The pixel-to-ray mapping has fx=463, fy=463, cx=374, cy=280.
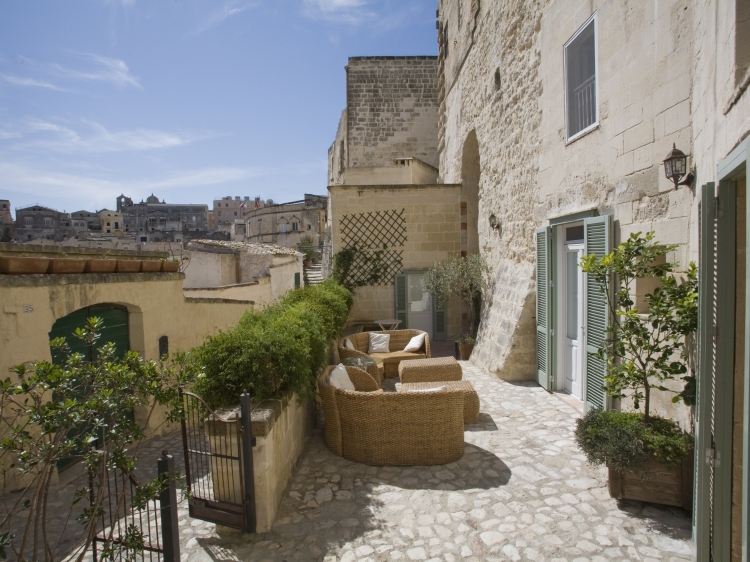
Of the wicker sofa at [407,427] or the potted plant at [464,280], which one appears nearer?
the wicker sofa at [407,427]

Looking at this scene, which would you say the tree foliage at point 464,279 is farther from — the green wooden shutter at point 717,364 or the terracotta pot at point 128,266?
the green wooden shutter at point 717,364

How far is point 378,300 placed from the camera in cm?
1162

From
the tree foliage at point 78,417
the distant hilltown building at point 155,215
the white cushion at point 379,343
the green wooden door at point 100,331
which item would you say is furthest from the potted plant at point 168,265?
the distant hilltown building at point 155,215

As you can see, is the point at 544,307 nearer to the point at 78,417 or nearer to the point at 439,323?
the point at 439,323

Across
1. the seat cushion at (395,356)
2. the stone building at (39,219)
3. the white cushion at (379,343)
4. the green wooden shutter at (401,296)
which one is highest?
the stone building at (39,219)

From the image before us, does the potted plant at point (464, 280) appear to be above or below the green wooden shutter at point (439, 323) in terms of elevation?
above

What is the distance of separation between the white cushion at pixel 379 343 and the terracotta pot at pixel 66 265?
4.79 m

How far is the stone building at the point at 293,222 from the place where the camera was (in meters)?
34.8

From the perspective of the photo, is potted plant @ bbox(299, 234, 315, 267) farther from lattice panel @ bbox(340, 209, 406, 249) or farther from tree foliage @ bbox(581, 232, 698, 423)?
tree foliage @ bbox(581, 232, 698, 423)

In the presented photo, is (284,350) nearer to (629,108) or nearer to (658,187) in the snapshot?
(658,187)

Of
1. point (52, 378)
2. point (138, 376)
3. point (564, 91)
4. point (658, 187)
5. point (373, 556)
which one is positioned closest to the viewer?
point (52, 378)

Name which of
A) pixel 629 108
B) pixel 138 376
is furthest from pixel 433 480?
pixel 629 108

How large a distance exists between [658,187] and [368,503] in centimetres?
386

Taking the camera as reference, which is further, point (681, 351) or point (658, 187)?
point (658, 187)
